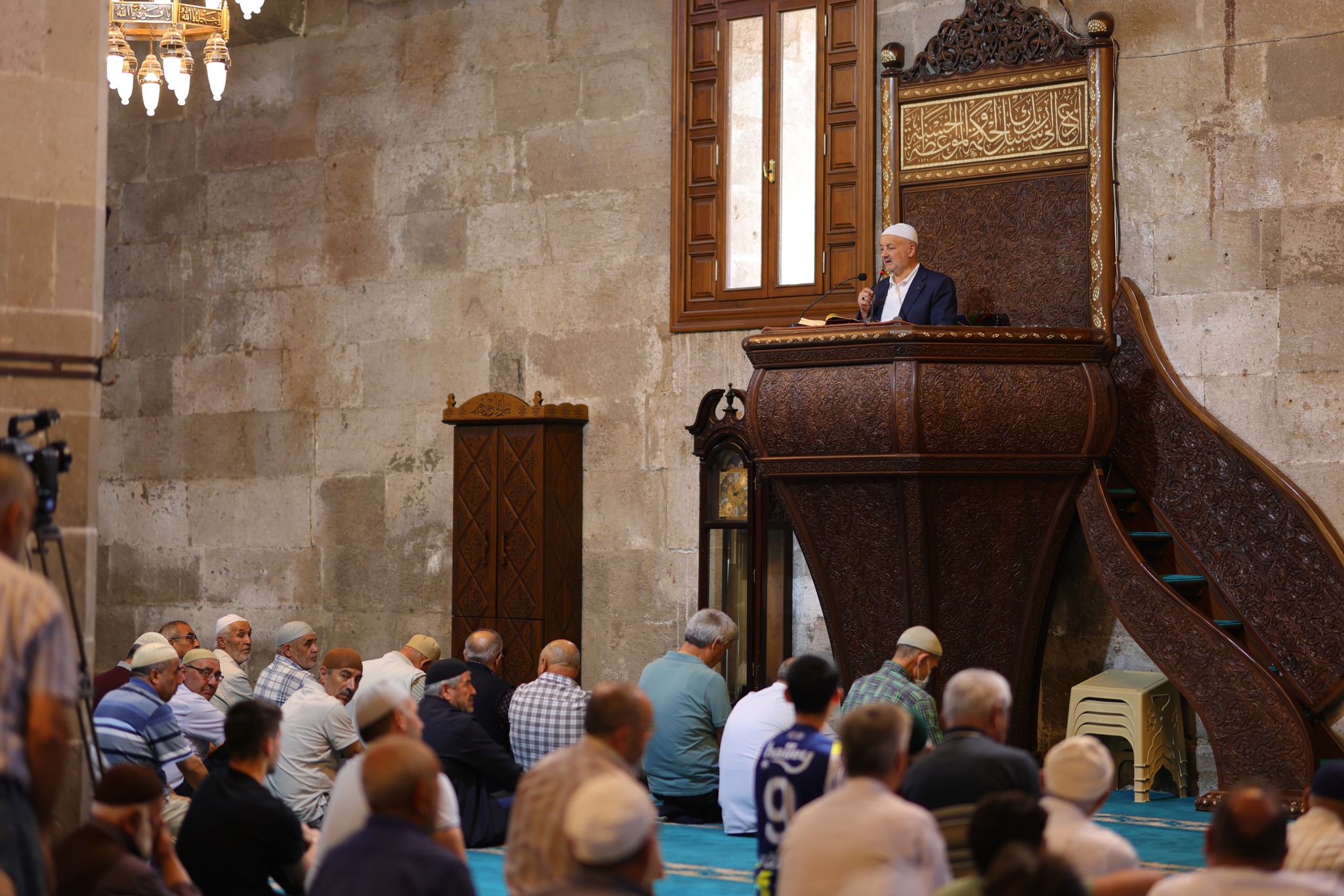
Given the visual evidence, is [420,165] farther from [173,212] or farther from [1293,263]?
[1293,263]

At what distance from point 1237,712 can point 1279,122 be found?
8.41 feet

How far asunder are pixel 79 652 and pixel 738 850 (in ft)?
7.92

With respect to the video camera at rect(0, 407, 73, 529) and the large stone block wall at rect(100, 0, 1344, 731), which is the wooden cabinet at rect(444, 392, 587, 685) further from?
the video camera at rect(0, 407, 73, 529)

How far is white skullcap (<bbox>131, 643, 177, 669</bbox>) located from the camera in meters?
5.20

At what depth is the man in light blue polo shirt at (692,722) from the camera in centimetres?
623

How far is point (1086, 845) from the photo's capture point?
3117mm

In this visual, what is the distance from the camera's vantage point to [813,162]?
796 centimetres

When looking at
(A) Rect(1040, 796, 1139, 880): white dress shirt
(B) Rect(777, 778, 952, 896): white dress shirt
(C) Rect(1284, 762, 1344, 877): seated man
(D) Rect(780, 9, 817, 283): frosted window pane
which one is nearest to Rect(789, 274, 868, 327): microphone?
(D) Rect(780, 9, 817, 283): frosted window pane

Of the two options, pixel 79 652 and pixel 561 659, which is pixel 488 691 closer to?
pixel 561 659

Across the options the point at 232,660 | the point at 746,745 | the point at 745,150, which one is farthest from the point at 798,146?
the point at 232,660

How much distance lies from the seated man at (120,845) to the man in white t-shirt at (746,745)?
8.47 ft

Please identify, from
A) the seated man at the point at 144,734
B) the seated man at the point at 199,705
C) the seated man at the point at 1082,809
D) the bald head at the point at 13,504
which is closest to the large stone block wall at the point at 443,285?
the seated man at the point at 199,705

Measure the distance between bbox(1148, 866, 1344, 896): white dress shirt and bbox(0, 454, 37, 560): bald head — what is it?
2.05 metres

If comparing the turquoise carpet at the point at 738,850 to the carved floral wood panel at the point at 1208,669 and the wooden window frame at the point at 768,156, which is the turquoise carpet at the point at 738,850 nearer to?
the carved floral wood panel at the point at 1208,669
